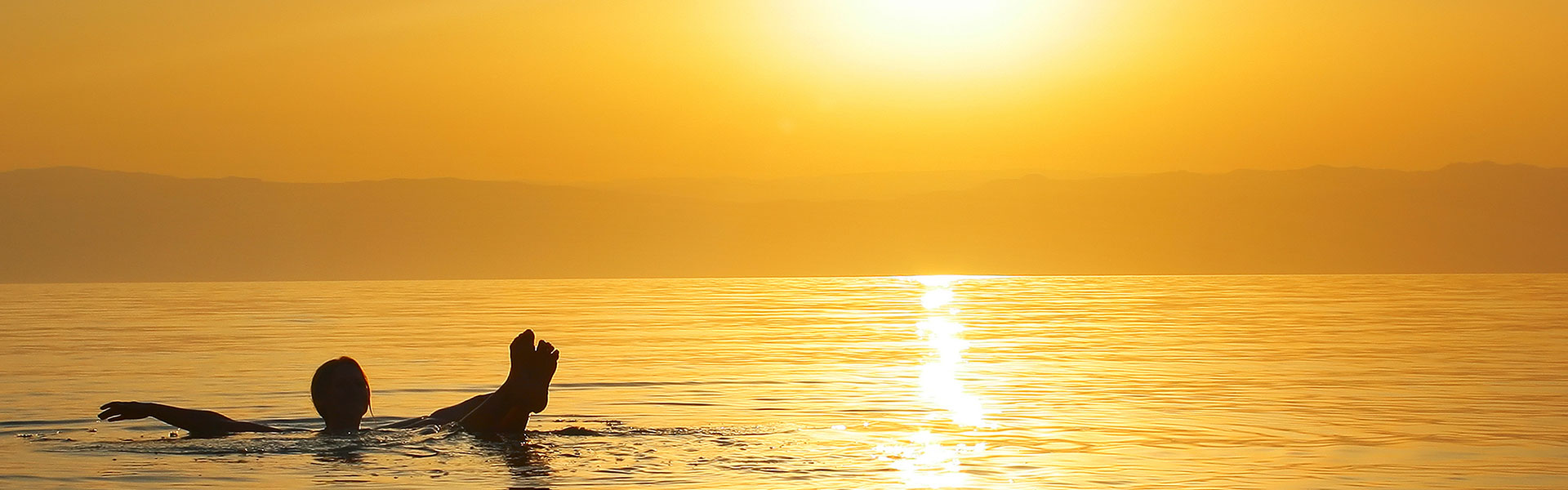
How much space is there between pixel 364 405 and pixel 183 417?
142 centimetres

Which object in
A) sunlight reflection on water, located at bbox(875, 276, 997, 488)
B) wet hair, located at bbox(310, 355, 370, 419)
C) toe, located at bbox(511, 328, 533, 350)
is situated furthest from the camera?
wet hair, located at bbox(310, 355, 370, 419)

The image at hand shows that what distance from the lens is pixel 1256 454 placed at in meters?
15.0

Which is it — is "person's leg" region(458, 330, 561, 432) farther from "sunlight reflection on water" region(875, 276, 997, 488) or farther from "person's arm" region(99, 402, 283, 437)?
"sunlight reflection on water" region(875, 276, 997, 488)

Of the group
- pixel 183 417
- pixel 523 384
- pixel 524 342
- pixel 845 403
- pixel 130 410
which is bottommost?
pixel 130 410

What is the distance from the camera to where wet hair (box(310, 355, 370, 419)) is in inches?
534

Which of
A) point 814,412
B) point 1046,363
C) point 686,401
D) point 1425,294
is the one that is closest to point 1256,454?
point 814,412

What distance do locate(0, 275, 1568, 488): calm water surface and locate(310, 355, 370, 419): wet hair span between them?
1.66ft

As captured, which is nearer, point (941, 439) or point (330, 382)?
point (330, 382)

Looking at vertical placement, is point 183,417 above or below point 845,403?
below

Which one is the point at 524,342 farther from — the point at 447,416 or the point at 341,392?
the point at 447,416

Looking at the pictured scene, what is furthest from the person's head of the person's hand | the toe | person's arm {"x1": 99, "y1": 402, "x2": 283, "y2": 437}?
the toe

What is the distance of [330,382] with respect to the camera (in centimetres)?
1377

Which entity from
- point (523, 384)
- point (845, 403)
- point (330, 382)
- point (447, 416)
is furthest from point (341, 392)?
point (845, 403)

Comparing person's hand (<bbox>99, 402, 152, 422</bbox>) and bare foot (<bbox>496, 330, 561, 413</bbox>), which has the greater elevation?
bare foot (<bbox>496, 330, 561, 413</bbox>)
